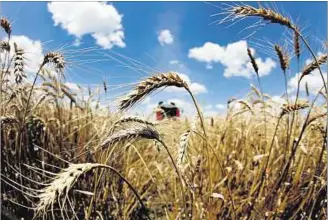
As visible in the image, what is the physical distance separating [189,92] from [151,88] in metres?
0.25

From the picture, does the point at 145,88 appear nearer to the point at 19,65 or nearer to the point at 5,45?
the point at 19,65

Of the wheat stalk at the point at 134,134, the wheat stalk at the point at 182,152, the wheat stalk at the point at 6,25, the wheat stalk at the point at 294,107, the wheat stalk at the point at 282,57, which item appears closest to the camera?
the wheat stalk at the point at 182,152

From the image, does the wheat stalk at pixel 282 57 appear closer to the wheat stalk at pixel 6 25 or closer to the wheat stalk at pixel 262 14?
the wheat stalk at pixel 262 14

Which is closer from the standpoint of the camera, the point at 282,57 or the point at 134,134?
the point at 134,134

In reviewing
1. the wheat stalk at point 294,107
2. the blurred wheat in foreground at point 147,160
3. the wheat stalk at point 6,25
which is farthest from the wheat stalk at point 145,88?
the wheat stalk at point 6,25

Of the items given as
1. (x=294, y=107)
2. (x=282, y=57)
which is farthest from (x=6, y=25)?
(x=294, y=107)

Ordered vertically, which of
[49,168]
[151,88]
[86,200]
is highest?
[151,88]

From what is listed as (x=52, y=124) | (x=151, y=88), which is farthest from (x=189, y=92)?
(x=52, y=124)

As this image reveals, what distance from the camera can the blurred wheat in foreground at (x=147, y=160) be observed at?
7.91 feet

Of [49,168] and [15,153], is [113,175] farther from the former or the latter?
[15,153]

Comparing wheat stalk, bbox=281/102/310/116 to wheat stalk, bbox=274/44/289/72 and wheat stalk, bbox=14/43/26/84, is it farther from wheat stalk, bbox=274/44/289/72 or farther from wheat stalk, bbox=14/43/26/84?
wheat stalk, bbox=14/43/26/84

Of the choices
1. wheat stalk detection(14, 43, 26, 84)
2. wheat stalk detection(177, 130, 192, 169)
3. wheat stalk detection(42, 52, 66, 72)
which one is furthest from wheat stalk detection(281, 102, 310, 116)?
wheat stalk detection(14, 43, 26, 84)

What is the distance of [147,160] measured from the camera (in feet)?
17.0

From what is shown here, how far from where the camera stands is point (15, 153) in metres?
3.85
